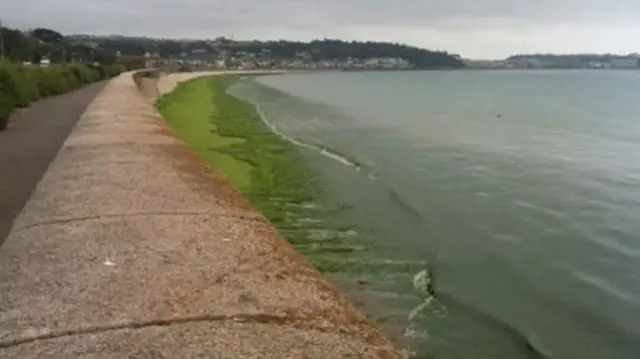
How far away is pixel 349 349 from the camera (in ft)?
15.3

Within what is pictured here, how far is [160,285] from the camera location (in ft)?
18.3

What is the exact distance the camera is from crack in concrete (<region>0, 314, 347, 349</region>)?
15.1 ft

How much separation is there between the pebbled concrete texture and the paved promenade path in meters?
1.45

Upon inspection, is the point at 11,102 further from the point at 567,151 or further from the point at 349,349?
the point at 349,349

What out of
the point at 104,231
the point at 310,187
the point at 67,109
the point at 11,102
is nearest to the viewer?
the point at 104,231

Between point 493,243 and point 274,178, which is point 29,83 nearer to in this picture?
point 274,178

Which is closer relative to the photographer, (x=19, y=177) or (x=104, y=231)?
(x=104, y=231)

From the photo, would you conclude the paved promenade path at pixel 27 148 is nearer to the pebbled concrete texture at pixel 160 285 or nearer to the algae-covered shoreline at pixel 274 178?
the pebbled concrete texture at pixel 160 285

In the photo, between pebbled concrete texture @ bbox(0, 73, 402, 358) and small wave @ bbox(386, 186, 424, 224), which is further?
small wave @ bbox(386, 186, 424, 224)

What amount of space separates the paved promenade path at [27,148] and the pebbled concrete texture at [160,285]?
1.45 metres

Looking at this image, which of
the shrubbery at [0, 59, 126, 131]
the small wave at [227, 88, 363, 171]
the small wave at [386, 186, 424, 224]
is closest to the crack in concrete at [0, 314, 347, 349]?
the small wave at [386, 186, 424, 224]

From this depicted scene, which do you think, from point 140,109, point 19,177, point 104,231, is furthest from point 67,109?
point 104,231

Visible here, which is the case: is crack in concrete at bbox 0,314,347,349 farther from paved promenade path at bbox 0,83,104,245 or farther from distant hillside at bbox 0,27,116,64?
distant hillside at bbox 0,27,116,64

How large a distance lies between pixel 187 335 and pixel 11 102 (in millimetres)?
20690
